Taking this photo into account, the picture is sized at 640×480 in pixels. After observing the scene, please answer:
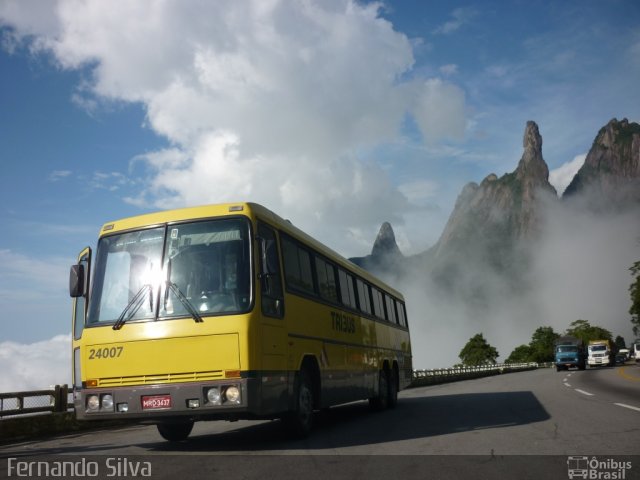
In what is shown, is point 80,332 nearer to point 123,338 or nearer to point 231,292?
point 123,338

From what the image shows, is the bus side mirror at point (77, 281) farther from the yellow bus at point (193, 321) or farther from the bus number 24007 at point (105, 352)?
the bus number 24007 at point (105, 352)

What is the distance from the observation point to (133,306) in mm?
8828

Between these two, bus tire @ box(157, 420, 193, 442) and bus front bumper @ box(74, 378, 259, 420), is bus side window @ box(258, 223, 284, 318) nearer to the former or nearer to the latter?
bus front bumper @ box(74, 378, 259, 420)

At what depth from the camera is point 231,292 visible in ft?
27.9

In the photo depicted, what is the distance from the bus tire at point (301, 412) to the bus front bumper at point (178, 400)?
1.35m

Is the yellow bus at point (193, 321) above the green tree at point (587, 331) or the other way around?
the other way around

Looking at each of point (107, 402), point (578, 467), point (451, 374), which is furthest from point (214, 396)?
point (451, 374)

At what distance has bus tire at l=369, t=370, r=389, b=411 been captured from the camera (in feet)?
51.8

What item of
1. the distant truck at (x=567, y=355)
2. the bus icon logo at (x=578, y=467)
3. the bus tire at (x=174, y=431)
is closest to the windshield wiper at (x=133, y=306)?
the bus tire at (x=174, y=431)

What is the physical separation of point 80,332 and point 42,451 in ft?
7.42

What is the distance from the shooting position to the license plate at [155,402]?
328 inches

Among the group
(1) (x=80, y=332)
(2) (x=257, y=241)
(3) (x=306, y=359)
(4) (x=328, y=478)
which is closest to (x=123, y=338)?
(1) (x=80, y=332)

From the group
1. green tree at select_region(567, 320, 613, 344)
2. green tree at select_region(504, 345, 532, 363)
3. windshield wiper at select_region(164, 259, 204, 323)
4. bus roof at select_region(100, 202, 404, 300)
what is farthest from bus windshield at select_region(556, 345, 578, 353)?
green tree at select_region(504, 345, 532, 363)

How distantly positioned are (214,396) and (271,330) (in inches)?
46.0
